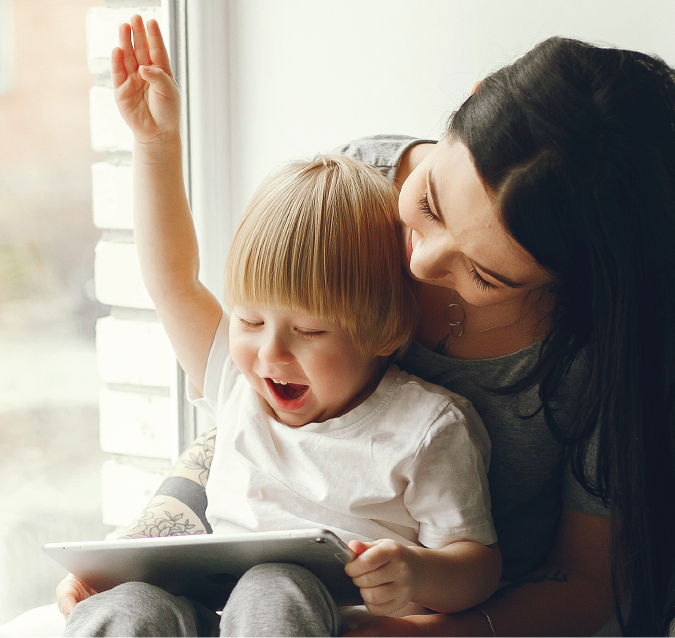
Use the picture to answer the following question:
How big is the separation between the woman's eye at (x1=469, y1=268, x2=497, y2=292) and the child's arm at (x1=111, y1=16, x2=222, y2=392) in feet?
1.33

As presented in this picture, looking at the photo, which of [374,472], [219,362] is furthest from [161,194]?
[374,472]

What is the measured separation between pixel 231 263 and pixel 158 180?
19cm

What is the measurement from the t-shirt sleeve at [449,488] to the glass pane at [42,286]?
811 mm

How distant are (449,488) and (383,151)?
1.65 ft

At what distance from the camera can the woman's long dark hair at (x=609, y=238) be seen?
76 centimetres

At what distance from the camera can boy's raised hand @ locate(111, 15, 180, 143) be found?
99 cm

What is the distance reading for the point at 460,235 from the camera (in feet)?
2.65

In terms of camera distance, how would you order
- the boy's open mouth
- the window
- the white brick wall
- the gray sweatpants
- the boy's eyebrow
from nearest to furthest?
the gray sweatpants < the boy's eyebrow < the boy's open mouth < the window < the white brick wall

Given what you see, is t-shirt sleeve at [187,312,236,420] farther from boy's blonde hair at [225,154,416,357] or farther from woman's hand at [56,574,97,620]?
woman's hand at [56,574,97,620]

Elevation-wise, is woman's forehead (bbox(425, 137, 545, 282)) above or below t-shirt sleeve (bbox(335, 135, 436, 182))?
below

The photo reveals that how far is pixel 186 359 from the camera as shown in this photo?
108 centimetres

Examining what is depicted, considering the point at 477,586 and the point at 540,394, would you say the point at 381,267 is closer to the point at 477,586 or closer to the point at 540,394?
the point at 540,394

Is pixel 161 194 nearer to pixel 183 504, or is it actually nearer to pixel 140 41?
pixel 140 41

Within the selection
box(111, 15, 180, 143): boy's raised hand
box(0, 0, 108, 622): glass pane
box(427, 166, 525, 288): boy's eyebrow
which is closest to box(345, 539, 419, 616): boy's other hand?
box(427, 166, 525, 288): boy's eyebrow
